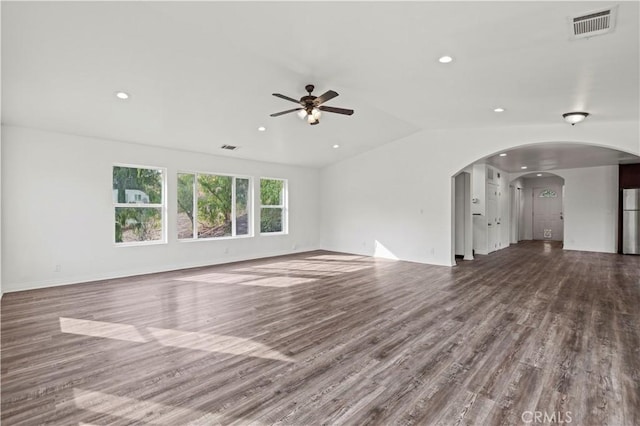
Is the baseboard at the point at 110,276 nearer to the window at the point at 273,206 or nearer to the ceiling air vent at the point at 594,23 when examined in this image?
the window at the point at 273,206

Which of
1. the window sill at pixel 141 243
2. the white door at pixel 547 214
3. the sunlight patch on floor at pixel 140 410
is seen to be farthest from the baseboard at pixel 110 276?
the white door at pixel 547 214

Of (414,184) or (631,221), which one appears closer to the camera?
(414,184)

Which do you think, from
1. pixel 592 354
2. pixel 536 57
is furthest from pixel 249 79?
pixel 592 354

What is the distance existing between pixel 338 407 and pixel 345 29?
10.4 feet

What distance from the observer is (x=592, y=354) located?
291 centimetres

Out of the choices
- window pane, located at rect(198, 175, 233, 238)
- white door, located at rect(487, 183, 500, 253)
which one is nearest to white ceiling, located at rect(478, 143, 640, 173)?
white door, located at rect(487, 183, 500, 253)

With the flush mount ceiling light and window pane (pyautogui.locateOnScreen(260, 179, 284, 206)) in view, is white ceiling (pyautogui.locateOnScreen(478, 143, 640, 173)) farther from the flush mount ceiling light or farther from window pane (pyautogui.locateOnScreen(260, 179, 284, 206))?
window pane (pyautogui.locateOnScreen(260, 179, 284, 206))

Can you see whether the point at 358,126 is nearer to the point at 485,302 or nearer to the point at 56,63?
the point at 485,302

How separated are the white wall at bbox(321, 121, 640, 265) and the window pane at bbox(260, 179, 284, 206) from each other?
1571 mm

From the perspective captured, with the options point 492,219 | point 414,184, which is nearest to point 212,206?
point 414,184

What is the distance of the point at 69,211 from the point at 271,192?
15.1 ft

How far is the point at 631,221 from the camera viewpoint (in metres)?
8.93

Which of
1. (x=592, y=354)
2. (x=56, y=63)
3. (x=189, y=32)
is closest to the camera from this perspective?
(x=592, y=354)

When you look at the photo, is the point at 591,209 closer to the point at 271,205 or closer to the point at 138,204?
the point at 271,205
